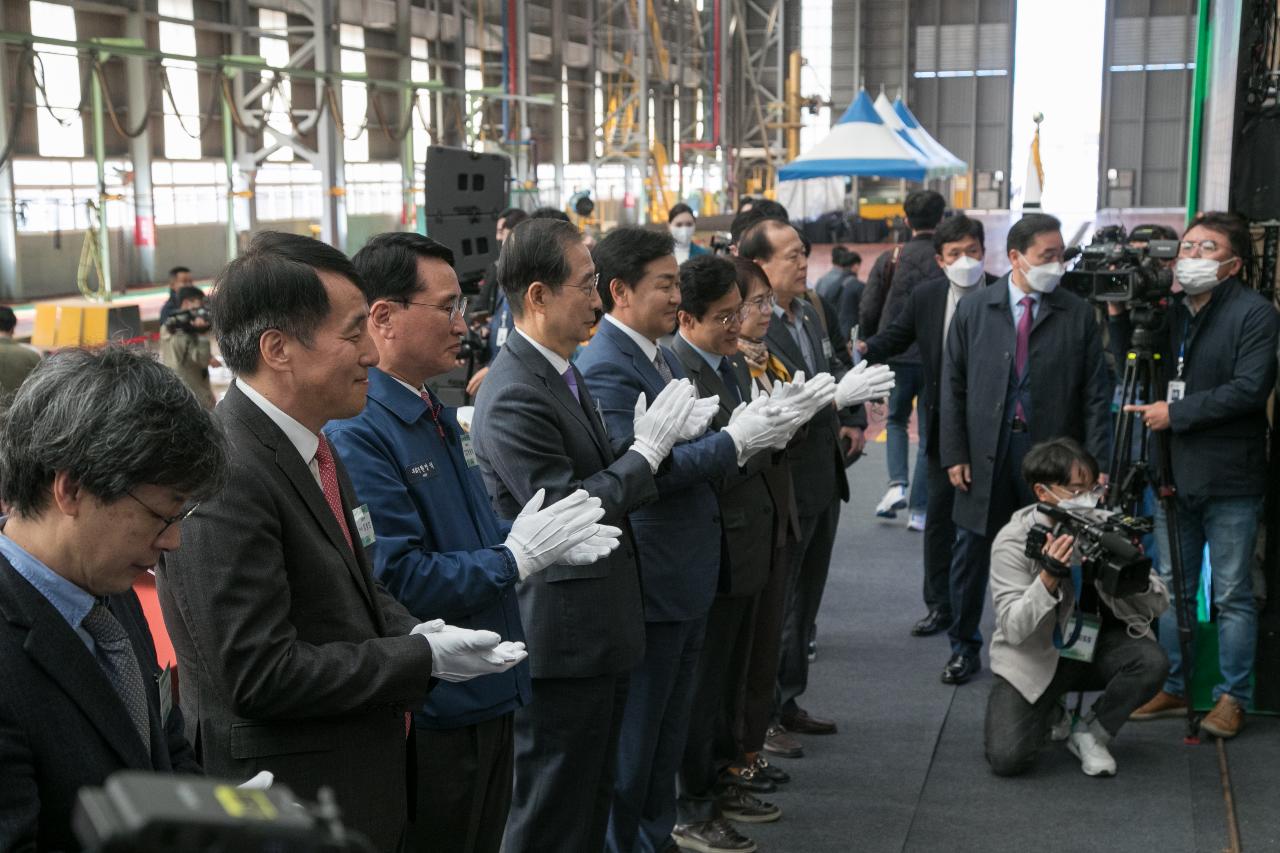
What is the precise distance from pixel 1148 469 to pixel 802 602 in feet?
3.60

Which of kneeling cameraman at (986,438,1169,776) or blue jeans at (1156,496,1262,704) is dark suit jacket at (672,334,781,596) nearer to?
kneeling cameraman at (986,438,1169,776)

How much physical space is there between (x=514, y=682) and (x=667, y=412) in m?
0.68

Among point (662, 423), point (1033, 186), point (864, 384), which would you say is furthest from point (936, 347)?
point (1033, 186)

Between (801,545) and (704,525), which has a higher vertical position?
(704,525)

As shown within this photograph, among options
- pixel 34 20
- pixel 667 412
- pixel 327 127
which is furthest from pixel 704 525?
pixel 34 20

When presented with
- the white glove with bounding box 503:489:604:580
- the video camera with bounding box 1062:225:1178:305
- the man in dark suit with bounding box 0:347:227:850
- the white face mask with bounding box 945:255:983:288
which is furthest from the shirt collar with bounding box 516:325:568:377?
the white face mask with bounding box 945:255:983:288

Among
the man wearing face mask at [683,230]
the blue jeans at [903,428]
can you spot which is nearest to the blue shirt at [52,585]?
the blue jeans at [903,428]

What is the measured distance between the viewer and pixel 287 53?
16.5 meters

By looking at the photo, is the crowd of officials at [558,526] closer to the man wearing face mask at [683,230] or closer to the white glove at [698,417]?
the white glove at [698,417]

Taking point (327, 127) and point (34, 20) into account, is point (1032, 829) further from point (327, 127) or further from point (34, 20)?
point (34, 20)

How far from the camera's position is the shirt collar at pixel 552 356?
8.08 feet

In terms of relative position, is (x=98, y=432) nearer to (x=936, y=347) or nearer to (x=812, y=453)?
(x=812, y=453)

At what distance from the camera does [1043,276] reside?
4133 mm

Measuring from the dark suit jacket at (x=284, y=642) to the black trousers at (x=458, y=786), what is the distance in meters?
0.22
